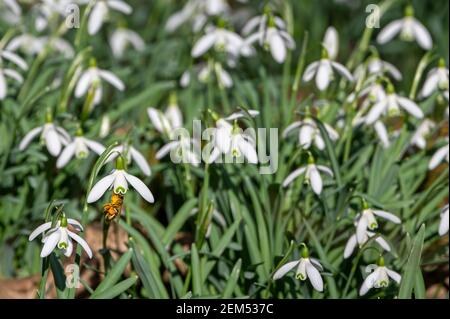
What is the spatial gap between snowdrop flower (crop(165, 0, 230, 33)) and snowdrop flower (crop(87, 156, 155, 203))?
1657mm

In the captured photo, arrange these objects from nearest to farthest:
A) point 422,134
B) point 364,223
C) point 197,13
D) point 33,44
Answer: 1. point 364,223
2. point 422,134
3. point 33,44
4. point 197,13

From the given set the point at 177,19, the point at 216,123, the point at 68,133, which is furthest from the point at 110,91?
the point at 216,123

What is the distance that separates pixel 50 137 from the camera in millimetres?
2779

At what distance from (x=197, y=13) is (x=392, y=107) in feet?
4.74

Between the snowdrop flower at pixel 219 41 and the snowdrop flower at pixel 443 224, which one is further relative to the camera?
the snowdrop flower at pixel 219 41

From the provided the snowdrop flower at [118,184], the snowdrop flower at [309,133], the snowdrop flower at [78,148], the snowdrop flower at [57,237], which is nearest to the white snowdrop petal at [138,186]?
the snowdrop flower at [118,184]

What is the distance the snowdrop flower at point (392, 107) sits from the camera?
2.84 metres

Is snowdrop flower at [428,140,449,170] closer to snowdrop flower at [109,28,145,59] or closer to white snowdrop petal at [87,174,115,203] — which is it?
white snowdrop petal at [87,174,115,203]

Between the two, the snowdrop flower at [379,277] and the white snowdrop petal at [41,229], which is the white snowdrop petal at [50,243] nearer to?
the white snowdrop petal at [41,229]

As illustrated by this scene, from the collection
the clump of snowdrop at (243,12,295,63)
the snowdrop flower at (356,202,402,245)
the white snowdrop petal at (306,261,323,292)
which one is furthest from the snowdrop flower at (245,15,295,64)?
the white snowdrop petal at (306,261,323,292)

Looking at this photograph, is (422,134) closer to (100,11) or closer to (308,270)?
(308,270)

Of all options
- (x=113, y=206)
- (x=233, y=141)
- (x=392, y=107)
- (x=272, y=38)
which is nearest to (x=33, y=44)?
(x=272, y=38)

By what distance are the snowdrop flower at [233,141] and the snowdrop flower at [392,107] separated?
544 millimetres
